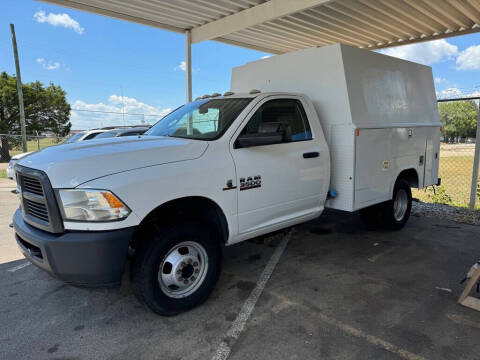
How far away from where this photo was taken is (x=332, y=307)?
3.31 metres

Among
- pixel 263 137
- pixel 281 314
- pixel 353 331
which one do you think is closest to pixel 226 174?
pixel 263 137

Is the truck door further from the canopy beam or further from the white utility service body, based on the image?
the canopy beam

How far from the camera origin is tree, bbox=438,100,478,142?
8888 mm

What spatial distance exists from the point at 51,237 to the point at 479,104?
7.68 m

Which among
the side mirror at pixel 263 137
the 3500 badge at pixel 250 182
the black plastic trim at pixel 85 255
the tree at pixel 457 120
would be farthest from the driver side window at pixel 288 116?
the tree at pixel 457 120

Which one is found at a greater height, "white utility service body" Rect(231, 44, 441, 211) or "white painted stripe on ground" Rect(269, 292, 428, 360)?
"white utility service body" Rect(231, 44, 441, 211)

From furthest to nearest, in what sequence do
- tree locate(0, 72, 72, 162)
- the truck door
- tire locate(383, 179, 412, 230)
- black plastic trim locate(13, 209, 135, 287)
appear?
tree locate(0, 72, 72, 162) → tire locate(383, 179, 412, 230) → the truck door → black plastic trim locate(13, 209, 135, 287)

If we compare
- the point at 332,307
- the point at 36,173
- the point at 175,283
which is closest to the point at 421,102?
the point at 332,307

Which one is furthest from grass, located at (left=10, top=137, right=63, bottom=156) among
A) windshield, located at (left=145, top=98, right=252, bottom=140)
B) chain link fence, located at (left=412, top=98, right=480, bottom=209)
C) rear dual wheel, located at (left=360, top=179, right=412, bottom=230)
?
chain link fence, located at (left=412, top=98, right=480, bottom=209)

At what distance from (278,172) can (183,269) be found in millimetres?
1480

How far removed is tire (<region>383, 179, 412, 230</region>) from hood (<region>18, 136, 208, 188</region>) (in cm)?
353

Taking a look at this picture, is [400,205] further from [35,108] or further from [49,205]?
[35,108]

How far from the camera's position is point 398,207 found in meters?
5.73

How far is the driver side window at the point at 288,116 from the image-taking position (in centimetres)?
395
